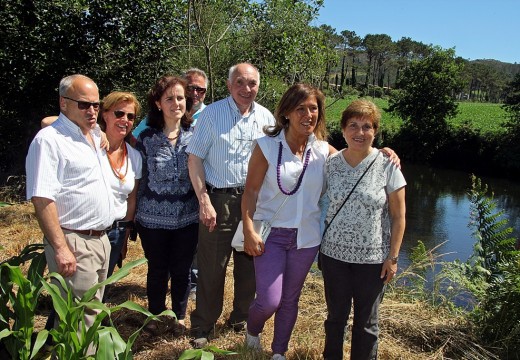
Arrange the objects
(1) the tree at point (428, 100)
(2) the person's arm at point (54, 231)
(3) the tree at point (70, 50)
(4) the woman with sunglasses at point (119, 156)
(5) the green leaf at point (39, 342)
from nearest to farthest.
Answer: (5) the green leaf at point (39, 342)
(2) the person's arm at point (54, 231)
(4) the woman with sunglasses at point (119, 156)
(3) the tree at point (70, 50)
(1) the tree at point (428, 100)

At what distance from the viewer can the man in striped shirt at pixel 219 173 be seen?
3178mm

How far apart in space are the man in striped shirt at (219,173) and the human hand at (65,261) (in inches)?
33.4

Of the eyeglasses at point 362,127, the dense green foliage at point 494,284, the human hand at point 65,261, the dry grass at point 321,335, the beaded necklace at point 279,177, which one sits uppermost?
the eyeglasses at point 362,127

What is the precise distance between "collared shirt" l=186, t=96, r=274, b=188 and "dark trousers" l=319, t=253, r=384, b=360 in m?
0.83

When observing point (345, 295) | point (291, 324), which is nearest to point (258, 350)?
point (291, 324)

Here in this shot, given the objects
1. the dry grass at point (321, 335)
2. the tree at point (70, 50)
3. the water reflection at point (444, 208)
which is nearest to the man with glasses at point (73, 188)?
the dry grass at point (321, 335)

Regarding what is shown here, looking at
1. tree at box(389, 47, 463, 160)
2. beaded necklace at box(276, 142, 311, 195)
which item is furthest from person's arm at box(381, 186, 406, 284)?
tree at box(389, 47, 463, 160)

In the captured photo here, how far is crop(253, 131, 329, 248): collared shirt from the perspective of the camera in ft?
9.47

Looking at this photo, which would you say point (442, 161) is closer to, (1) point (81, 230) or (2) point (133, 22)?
(2) point (133, 22)

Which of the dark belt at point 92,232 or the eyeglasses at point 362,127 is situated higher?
the eyeglasses at point 362,127

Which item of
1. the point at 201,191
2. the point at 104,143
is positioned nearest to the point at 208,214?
the point at 201,191

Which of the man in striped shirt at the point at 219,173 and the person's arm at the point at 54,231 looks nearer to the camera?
the person's arm at the point at 54,231

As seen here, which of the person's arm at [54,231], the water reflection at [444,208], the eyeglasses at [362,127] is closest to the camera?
the person's arm at [54,231]

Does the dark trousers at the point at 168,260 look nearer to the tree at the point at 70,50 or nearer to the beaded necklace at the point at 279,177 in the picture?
the beaded necklace at the point at 279,177
